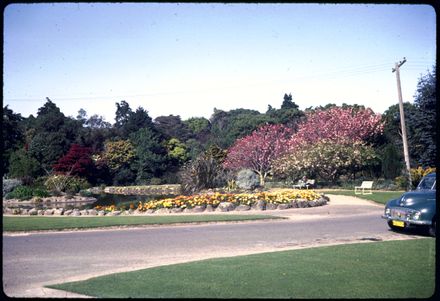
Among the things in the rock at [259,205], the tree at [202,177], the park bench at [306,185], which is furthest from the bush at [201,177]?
the park bench at [306,185]

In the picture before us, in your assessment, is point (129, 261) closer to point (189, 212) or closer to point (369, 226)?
point (369, 226)

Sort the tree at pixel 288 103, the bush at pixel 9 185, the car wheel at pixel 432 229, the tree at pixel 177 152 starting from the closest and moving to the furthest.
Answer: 1. the car wheel at pixel 432 229
2. the bush at pixel 9 185
3. the tree at pixel 177 152
4. the tree at pixel 288 103

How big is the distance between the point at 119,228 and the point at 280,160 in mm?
26066

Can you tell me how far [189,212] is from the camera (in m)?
18.8

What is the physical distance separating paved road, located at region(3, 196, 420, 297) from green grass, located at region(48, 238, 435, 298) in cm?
77

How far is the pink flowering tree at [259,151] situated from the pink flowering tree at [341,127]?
5.12ft

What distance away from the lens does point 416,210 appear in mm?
11430

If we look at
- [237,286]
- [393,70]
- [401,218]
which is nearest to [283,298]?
[237,286]

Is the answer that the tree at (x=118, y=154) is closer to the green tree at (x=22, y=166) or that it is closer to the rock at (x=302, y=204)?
the green tree at (x=22, y=166)

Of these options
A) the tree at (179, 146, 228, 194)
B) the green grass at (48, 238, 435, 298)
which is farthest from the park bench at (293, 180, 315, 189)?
the green grass at (48, 238, 435, 298)

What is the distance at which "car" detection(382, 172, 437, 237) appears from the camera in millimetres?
11219

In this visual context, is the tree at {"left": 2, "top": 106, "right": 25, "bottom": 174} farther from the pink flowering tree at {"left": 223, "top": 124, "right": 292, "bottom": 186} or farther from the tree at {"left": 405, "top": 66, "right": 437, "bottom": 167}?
the tree at {"left": 405, "top": 66, "right": 437, "bottom": 167}

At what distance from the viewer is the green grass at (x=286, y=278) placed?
6.26 m

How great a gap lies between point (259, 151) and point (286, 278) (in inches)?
1370
